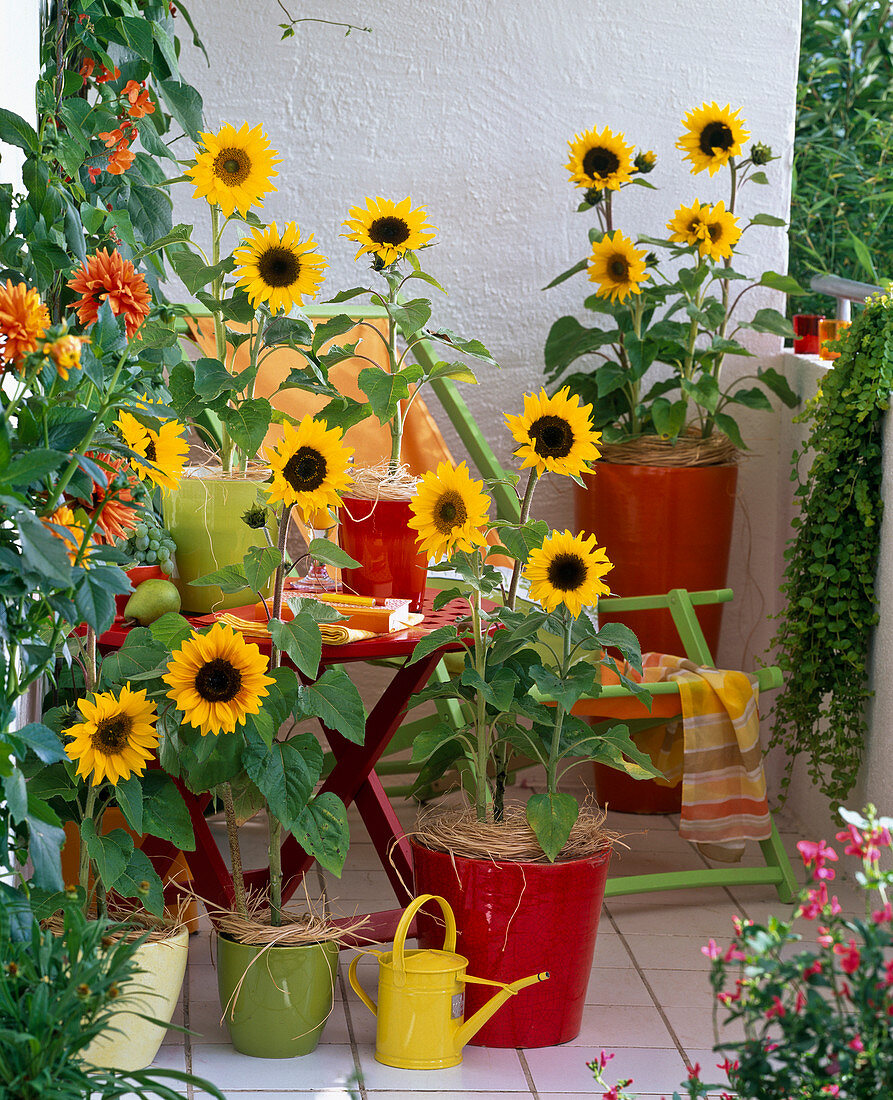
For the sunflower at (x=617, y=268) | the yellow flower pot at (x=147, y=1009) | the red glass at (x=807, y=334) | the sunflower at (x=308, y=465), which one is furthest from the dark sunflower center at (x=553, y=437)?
the red glass at (x=807, y=334)

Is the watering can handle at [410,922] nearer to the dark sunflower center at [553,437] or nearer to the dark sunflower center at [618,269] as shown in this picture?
the dark sunflower center at [553,437]

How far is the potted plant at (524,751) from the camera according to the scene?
6.00 feet

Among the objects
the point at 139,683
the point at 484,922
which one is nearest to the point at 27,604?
the point at 139,683

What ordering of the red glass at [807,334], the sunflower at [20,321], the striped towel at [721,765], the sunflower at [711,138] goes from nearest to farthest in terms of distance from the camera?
1. the sunflower at [20,321]
2. the striped towel at [721,765]
3. the sunflower at [711,138]
4. the red glass at [807,334]

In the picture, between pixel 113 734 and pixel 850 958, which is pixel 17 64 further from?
pixel 850 958

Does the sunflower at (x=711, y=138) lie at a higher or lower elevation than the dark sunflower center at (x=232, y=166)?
higher

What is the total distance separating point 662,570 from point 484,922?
1296 millimetres

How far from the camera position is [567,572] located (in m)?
1.82

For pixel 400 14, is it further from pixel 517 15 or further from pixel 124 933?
pixel 124 933

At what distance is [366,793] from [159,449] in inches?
30.8

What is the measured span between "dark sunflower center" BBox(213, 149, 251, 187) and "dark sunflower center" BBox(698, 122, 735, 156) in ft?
4.62

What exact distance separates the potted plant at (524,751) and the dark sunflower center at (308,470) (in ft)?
0.60

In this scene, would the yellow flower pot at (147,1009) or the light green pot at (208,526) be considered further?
the light green pot at (208,526)

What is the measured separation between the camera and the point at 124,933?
1.80m
